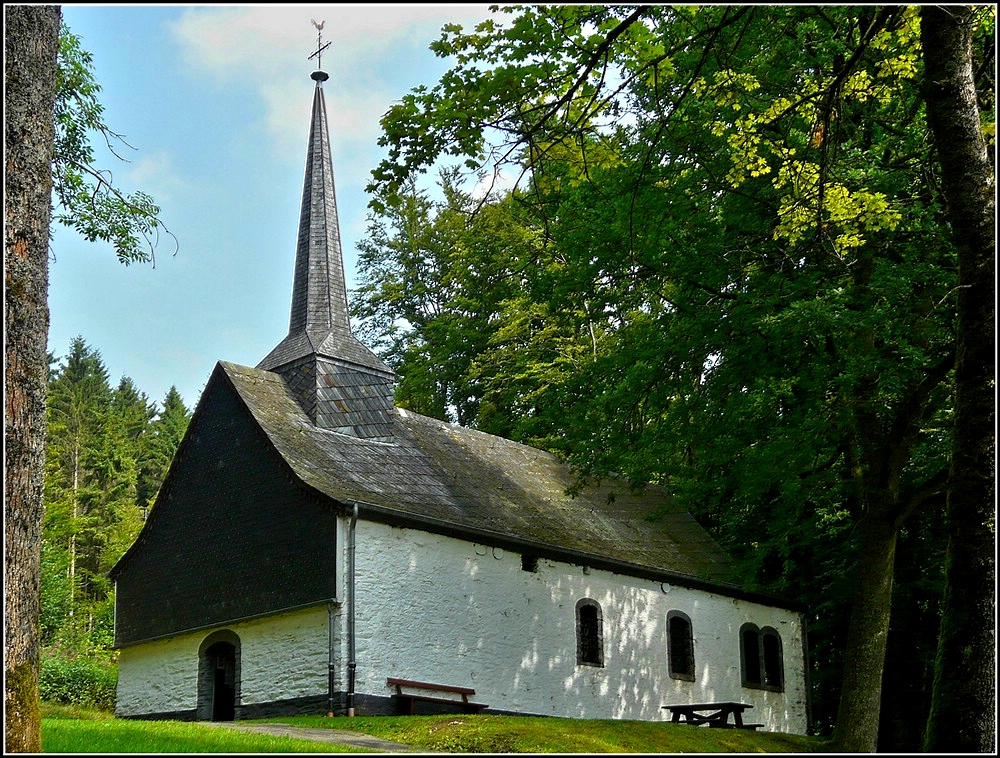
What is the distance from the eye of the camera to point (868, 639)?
1770cm

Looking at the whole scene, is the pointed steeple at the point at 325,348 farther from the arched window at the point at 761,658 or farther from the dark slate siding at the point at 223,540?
the arched window at the point at 761,658

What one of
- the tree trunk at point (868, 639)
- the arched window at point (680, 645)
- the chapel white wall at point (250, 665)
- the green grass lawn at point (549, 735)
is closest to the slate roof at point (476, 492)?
the arched window at point (680, 645)

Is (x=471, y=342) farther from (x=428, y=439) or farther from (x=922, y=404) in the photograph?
(x=922, y=404)

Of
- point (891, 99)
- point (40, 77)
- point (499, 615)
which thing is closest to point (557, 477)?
point (499, 615)

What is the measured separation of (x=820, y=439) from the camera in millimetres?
17328

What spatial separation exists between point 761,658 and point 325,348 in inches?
504

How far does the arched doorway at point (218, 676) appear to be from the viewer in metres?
21.0

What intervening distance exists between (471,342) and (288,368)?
1271 centimetres

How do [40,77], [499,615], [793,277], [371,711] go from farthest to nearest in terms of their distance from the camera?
1. [499,615]
2. [371,711]
3. [793,277]
4. [40,77]

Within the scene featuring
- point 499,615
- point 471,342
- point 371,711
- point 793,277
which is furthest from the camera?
point 471,342

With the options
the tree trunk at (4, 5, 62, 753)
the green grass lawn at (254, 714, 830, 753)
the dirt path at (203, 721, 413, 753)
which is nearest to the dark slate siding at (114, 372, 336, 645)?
the green grass lawn at (254, 714, 830, 753)

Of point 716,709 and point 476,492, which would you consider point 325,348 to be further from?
point 716,709

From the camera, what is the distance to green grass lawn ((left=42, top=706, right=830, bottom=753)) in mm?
11203

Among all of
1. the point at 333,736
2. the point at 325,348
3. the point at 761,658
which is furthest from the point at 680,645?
the point at 333,736
